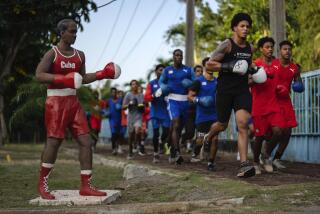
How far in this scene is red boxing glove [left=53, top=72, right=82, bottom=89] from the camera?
7.03 metres

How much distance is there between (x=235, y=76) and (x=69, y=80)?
245cm

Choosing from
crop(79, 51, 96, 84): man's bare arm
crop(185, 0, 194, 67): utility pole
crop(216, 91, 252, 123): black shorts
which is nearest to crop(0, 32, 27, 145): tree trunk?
crop(185, 0, 194, 67): utility pole

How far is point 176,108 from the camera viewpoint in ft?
39.5

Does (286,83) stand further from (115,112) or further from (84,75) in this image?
(115,112)

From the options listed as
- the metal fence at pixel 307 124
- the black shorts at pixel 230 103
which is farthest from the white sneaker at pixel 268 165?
the metal fence at pixel 307 124

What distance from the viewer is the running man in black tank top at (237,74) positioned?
8375 millimetres

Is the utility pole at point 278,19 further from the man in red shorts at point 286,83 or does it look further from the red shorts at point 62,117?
the red shorts at point 62,117

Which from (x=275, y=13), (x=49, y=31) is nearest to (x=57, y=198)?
(x=275, y=13)

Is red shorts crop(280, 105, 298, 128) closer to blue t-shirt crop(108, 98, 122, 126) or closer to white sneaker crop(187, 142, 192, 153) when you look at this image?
white sneaker crop(187, 142, 192, 153)

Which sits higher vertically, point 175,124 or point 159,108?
point 159,108

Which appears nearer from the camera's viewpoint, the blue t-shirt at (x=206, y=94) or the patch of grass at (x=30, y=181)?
the patch of grass at (x=30, y=181)

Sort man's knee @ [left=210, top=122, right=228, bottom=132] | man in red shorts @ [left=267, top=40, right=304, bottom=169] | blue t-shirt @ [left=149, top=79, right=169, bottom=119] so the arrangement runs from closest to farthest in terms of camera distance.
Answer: man's knee @ [left=210, top=122, right=228, bottom=132] < man in red shorts @ [left=267, top=40, right=304, bottom=169] < blue t-shirt @ [left=149, top=79, right=169, bottom=119]

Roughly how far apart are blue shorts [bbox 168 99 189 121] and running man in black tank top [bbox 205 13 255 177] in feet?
10.5

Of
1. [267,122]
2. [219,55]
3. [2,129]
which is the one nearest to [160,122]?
[267,122]
